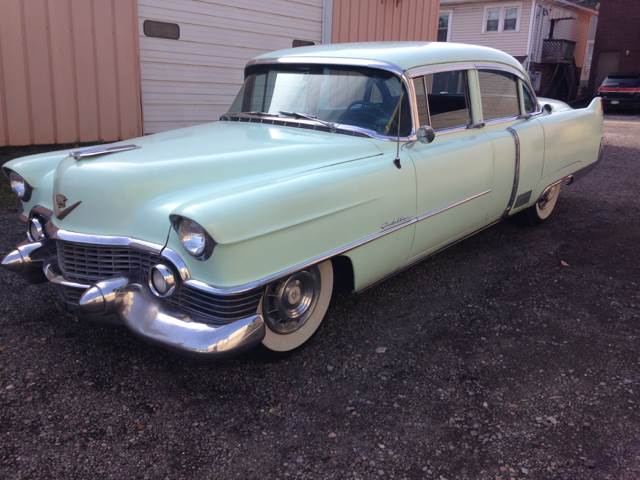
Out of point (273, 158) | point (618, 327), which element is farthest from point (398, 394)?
point (618, 327)

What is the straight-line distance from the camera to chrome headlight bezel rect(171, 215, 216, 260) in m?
2.40

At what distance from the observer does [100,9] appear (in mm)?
6844

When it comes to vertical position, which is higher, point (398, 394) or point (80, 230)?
point (80, 230)

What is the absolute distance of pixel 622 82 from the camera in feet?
73.7

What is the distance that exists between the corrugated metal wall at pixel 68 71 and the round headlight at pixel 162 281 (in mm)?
4946

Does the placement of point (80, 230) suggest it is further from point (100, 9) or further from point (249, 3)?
point (249, 3)

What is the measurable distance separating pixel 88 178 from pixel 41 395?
1.08 m

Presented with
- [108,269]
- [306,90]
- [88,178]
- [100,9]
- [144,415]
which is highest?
[100,9]

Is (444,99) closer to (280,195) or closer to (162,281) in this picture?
(280,195)

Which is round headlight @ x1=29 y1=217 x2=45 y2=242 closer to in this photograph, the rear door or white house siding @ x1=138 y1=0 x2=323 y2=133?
the rear door

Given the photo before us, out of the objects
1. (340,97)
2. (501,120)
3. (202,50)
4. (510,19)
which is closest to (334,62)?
(340,97)

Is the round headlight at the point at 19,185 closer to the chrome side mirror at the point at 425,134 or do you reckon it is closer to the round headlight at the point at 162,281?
the round headlight at the point at 162,281

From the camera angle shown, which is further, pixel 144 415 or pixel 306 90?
pixel 306 90

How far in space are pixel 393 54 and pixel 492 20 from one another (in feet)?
83.2
